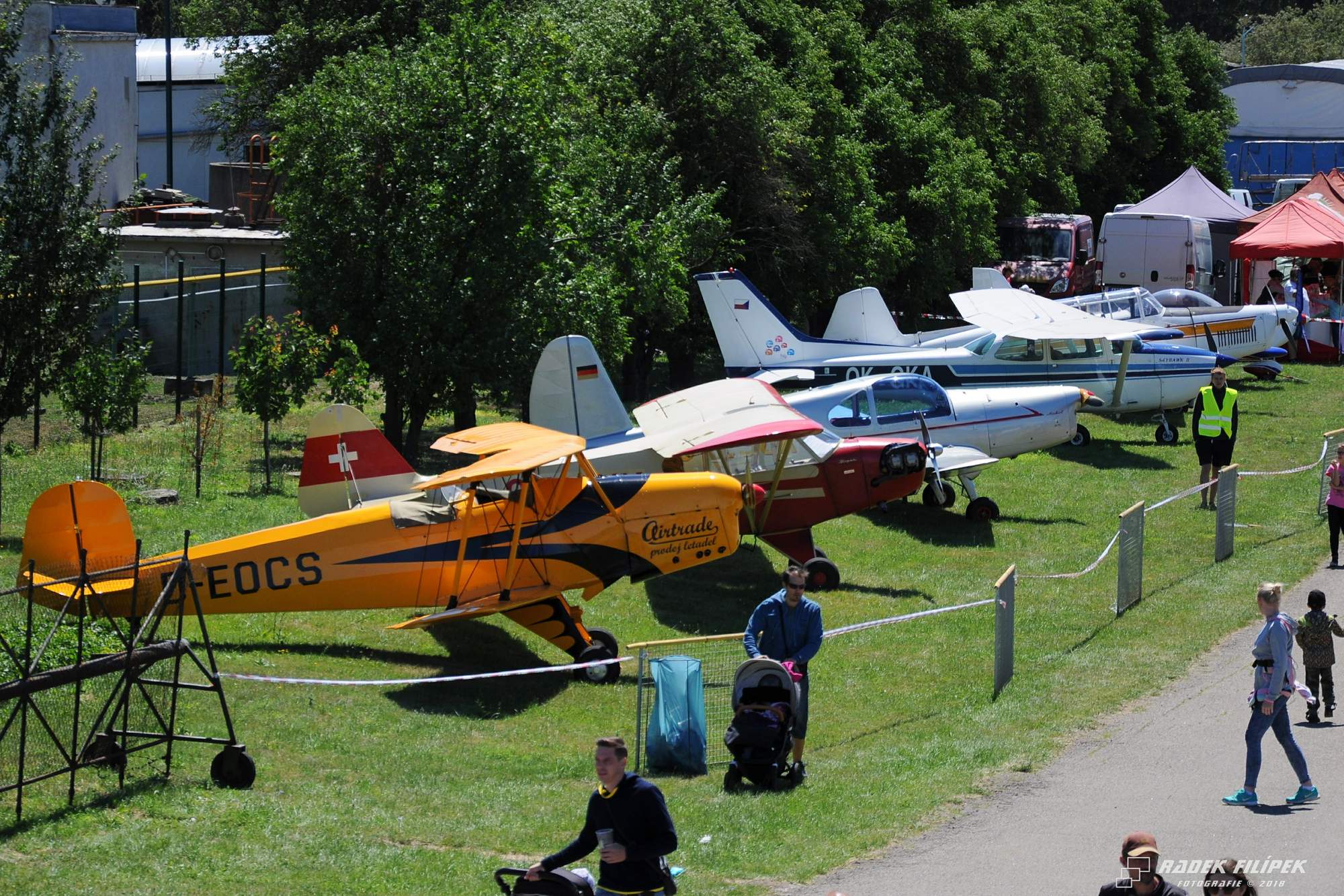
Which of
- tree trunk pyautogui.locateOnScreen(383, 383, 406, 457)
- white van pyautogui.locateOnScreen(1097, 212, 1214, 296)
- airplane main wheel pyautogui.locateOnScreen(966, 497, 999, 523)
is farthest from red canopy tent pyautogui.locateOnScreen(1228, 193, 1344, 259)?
tree trunk pyautogui.locateOnScreen(383, 383, 406, 457)

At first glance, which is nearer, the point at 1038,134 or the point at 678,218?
the point at 678,218

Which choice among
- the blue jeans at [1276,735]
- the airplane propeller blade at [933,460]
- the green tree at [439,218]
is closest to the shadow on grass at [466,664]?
the blue jeans at [1276,735]

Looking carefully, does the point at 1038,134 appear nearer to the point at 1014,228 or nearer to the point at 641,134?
the point at 1014,228

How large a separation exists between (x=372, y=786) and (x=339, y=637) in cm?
386

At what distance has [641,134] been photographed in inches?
1065

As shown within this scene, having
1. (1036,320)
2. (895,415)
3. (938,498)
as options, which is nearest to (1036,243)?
(1036,320)

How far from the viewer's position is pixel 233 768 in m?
9.36

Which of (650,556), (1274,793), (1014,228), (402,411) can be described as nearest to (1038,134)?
(1014,228)

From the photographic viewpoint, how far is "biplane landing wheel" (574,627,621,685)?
12820mm

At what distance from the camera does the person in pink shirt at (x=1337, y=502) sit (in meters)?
16.1

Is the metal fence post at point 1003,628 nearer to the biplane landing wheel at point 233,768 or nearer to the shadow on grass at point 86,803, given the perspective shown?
the biplane landing wheel at point 233,768

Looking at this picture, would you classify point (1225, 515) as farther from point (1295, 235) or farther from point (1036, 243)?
point (1036, 243)

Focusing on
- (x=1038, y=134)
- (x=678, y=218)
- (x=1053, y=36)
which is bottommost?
(x=678, y=218)

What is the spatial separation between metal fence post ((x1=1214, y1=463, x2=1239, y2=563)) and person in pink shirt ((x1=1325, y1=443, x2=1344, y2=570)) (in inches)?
48.1
